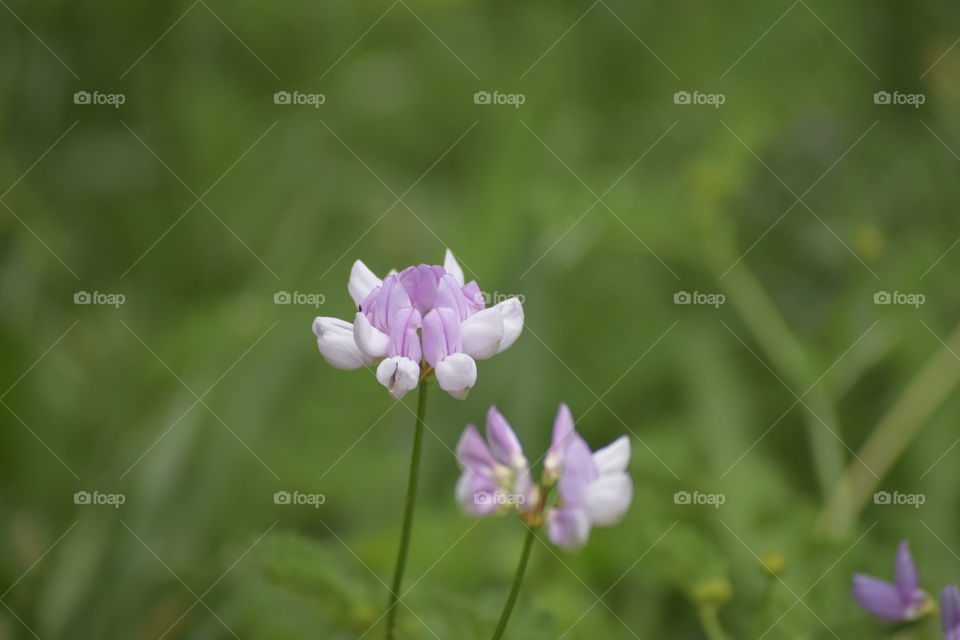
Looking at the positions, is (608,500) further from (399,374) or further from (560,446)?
(399,374)

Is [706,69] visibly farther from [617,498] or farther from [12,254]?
[617,498]

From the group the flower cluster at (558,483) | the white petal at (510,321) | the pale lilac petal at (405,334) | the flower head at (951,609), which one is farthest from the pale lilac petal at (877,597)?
the pale lilac petal at (405,334)

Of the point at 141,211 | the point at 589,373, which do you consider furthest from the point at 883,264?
the point at 141,211

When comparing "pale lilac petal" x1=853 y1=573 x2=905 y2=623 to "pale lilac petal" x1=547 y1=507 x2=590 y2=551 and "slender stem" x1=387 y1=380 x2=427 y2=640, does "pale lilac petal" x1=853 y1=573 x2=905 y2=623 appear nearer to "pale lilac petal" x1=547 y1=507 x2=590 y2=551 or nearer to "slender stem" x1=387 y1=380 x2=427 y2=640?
"pale lilac petal" x1=547 y1=507 x2=590 y2=551

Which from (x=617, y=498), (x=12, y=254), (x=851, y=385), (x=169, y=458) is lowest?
(x=617, y=498)

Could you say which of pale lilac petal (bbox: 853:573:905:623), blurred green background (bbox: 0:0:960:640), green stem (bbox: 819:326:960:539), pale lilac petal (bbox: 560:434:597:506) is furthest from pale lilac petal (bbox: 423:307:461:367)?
green stem (bbox: 819:326:960:539)
